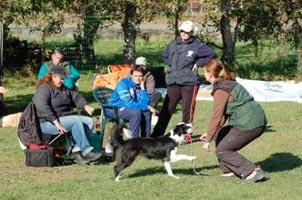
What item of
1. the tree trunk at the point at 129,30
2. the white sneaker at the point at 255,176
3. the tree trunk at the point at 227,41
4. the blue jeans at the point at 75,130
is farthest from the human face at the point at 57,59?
the tree trunk at the point at 227,41

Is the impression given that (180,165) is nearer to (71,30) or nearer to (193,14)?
(193,14)

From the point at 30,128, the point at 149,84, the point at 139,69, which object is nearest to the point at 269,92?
the point at 149,84

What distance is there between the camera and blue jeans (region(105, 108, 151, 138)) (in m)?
9.53

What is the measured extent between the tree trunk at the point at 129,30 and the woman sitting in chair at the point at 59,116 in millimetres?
9539

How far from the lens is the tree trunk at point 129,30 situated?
18.6m

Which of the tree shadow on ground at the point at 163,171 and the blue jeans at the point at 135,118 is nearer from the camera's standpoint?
the tree shadow on ground at the point at 163,171

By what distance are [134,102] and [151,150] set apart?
5.72 ft

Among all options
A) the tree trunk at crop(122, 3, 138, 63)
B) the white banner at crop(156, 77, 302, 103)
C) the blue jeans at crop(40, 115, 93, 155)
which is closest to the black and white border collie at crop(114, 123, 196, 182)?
the blue jeans at crop(40, 115, 93, 155)

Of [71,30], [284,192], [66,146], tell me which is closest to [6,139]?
[66,146]

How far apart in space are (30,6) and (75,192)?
6.62 m

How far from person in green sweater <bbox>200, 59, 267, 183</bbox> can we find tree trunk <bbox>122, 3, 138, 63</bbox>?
10634 mm

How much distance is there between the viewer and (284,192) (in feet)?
24.7

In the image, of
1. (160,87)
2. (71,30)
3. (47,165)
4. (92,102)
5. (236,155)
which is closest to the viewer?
(236,155)

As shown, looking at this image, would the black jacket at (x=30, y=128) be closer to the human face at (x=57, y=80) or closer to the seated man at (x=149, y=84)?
the human face at (x=57, y=80)
